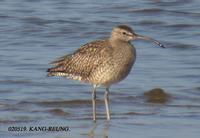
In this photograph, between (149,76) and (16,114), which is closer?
(16,114)

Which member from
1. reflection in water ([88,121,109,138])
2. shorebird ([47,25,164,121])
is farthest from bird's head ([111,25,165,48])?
reflection in water ([88,121,109,138])

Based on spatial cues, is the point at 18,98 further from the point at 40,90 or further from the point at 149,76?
the point at 149,76

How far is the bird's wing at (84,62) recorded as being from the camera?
1306 centimetres

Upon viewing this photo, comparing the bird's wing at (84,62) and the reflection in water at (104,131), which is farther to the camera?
the bird's wing at (84,62)

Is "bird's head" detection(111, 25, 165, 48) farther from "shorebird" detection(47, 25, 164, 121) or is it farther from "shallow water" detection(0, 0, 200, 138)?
"shallow water" detection(0, 0, 200, 138)

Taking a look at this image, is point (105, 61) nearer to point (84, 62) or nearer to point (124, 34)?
Result: point (84, 62)

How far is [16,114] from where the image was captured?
1321 centimetres

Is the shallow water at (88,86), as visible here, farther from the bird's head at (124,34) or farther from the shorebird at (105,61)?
the bird's head at (124,34)

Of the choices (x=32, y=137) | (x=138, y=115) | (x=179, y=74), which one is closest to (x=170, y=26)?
(x=179, y=74)

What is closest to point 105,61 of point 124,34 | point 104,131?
point 124,34

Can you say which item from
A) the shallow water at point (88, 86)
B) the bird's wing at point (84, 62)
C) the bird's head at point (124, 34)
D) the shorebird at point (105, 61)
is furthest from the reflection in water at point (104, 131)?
the bird's head at point (124, 34)

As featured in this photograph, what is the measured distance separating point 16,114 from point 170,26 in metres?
8.17

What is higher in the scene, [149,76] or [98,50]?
[98,50]

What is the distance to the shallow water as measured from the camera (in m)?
12.6
